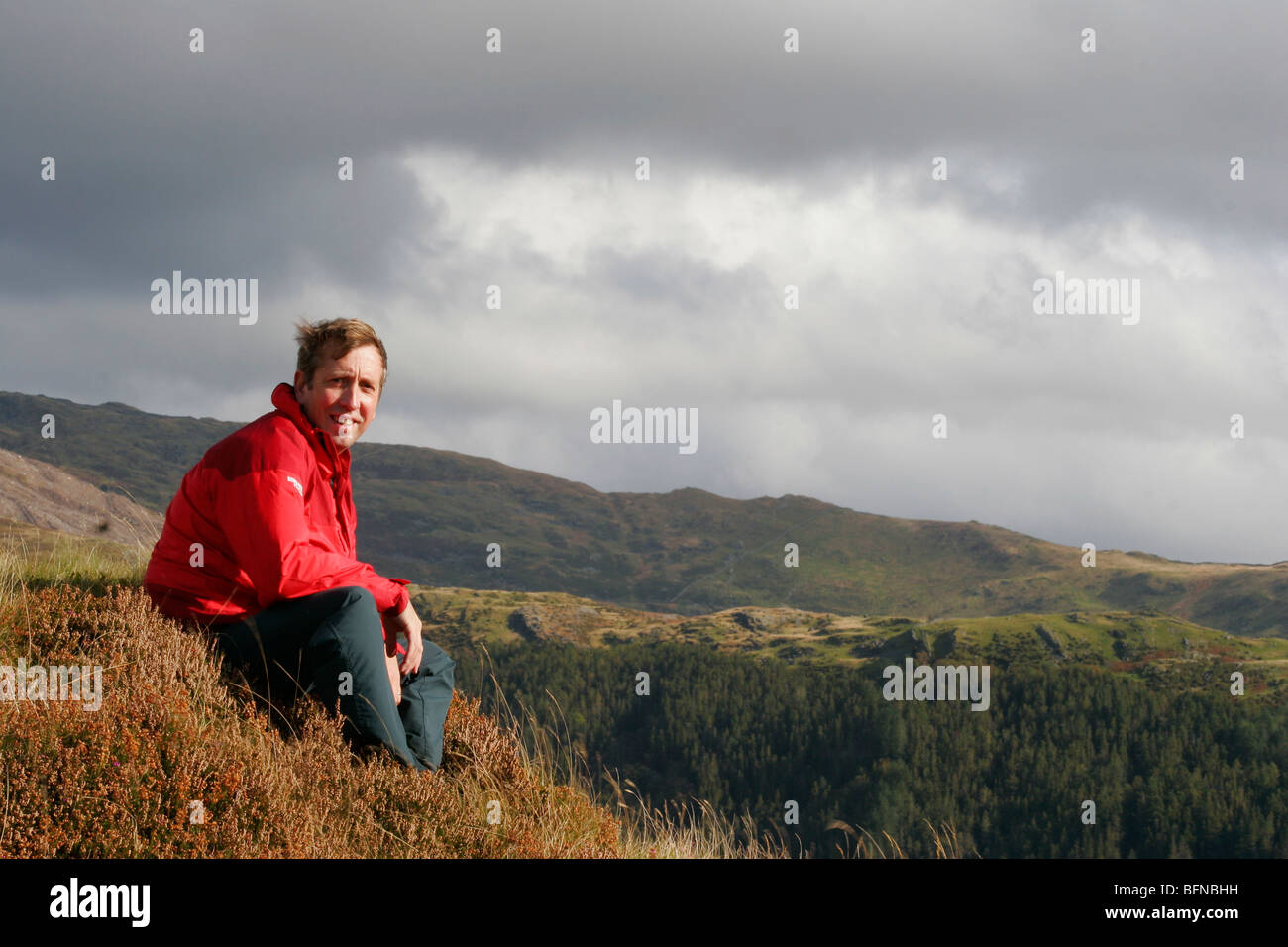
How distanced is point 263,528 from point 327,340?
125 cm

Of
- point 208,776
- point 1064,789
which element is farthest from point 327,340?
point 1064,789

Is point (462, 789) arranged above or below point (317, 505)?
below

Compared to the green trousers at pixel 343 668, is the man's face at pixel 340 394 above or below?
above

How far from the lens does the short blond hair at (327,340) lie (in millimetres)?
6379

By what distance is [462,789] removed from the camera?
722cm

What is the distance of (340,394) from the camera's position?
252 inches

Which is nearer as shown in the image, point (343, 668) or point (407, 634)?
point (343, 668)

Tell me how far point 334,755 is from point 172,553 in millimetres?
1595

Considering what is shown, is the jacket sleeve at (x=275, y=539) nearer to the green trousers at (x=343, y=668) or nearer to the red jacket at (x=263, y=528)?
the red jacket at (x=263, y=528)

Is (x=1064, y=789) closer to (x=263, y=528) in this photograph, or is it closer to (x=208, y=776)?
(x=208, y=776)

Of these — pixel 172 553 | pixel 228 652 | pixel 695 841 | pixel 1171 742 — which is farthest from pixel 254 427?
pixel 1171 742

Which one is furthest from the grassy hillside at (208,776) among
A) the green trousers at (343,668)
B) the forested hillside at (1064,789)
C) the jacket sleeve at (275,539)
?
the forested hillside at (1064,789)
